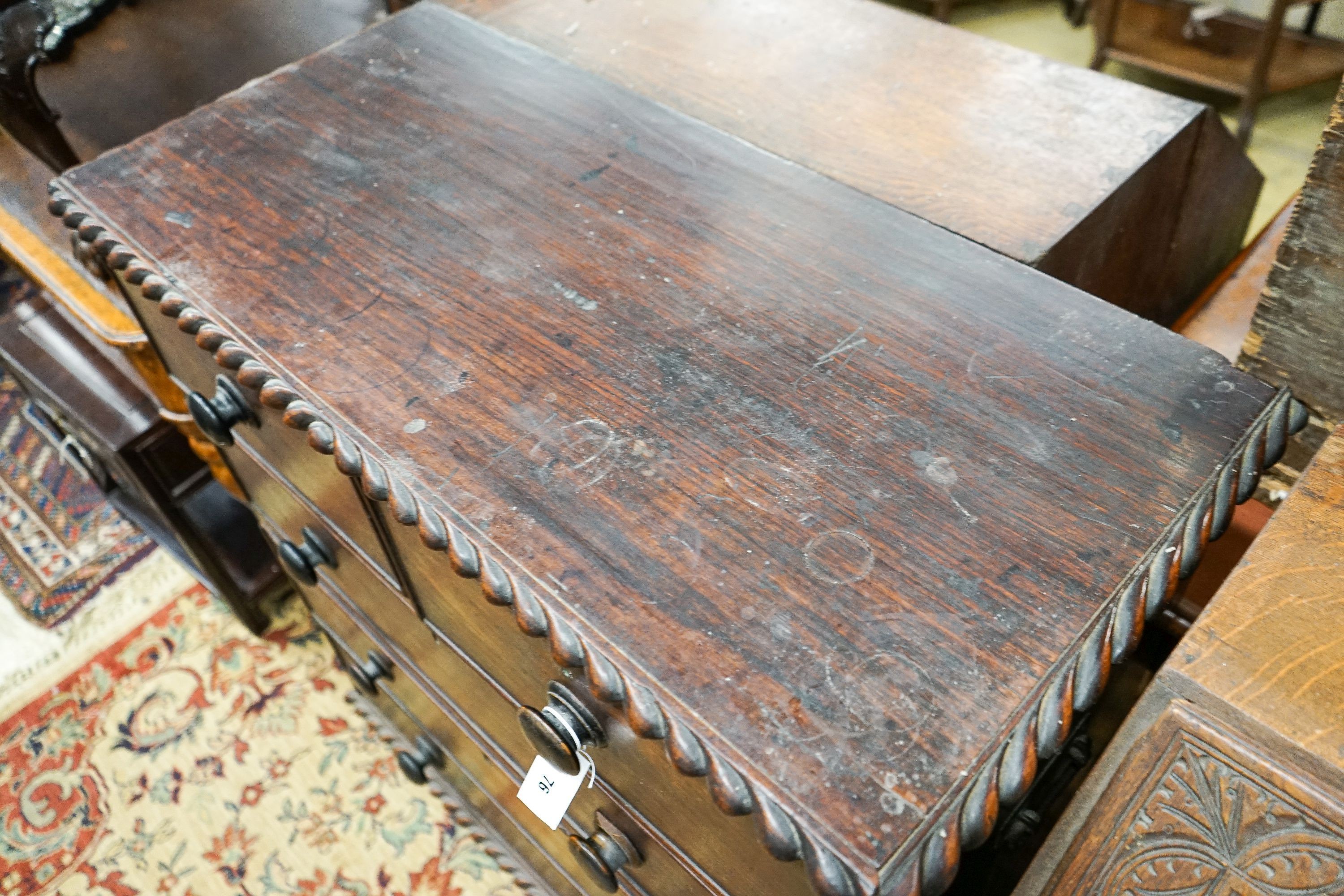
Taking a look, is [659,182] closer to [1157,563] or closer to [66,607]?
[1157,563]

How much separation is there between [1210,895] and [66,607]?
1.74 m

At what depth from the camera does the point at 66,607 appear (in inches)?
64.4

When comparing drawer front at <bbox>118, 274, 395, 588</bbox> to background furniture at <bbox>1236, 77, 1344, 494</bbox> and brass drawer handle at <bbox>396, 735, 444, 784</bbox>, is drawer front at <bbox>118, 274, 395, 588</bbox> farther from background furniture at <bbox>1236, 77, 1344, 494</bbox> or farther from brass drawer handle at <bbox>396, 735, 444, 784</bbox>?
background furniture at <bbox>1236, 77, 1344, 494</bbox>

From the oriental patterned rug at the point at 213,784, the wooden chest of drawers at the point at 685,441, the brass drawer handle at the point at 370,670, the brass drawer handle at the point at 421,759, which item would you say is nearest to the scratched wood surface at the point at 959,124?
the wooden chest of drawers at the point at 685,441

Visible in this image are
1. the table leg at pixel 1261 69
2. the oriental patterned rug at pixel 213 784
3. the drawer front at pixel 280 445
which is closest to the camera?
the drawer front at pixel 280 445

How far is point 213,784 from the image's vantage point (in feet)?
4.63

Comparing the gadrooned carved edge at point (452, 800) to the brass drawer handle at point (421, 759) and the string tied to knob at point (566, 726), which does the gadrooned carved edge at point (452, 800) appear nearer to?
the brass drawer handle at point (421, 759)

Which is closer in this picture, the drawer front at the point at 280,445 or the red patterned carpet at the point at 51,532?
the drawer front at the point at 280,445

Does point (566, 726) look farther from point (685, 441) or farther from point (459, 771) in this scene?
point (459, 771)

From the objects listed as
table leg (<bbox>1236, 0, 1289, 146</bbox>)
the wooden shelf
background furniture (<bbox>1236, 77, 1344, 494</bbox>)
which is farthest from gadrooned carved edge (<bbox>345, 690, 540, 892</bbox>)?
the wooden shelf

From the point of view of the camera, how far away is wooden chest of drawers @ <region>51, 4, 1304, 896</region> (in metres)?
0.52

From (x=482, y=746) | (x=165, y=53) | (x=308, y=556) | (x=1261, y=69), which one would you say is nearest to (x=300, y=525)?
(x=308, y=556)

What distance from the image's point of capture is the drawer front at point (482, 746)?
0.71m

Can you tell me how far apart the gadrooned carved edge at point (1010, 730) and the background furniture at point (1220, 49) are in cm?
182
